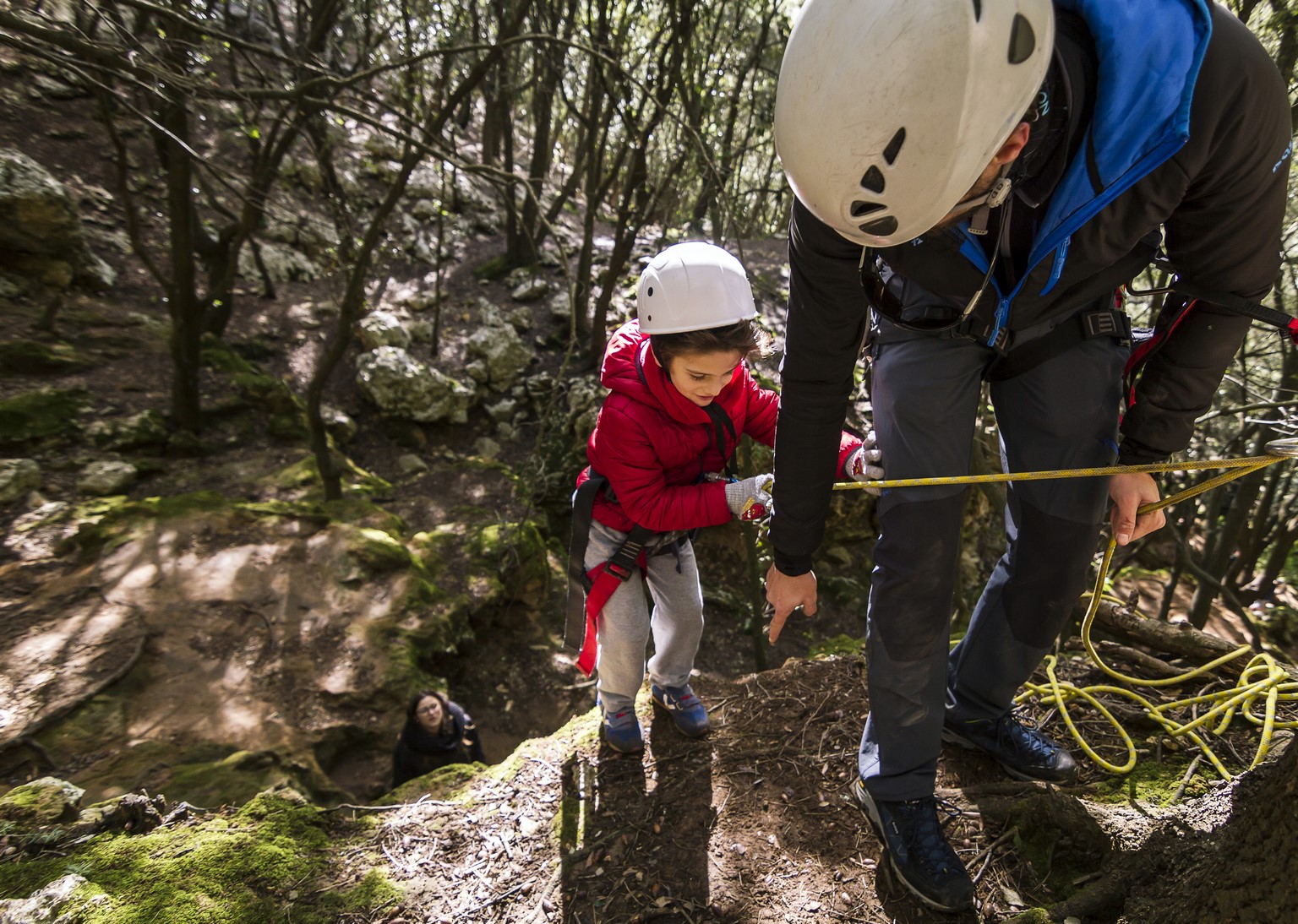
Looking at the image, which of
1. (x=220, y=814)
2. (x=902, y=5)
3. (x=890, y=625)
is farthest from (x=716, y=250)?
(x=220, y=814)

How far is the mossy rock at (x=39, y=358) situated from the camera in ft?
19.5

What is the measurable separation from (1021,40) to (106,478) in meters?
6.59

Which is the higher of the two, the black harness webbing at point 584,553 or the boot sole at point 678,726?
the black harness webbing at point 584,553

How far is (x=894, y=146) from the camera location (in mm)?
1286

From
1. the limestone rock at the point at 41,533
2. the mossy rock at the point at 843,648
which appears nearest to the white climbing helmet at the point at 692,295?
the mossy rock at the point at 843,648

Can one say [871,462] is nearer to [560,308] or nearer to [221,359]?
[560,308]

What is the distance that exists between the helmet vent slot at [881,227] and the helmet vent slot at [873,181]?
6cm

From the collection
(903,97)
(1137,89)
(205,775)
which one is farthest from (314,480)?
(1137,89)

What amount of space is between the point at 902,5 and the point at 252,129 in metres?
4.33

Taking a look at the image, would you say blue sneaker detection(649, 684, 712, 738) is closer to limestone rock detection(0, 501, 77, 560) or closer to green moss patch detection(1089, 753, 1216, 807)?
green moss patch detection(1089, 753, 1216, 807)

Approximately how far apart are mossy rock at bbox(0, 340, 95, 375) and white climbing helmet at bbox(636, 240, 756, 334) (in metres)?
6.61

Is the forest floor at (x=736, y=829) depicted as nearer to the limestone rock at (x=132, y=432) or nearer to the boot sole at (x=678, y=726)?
the boot sole at (x=678, y=726)

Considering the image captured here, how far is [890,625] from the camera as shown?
5.74 ft

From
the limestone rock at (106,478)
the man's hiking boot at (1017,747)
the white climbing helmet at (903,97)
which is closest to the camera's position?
the white climbing helmet at (903,97)
